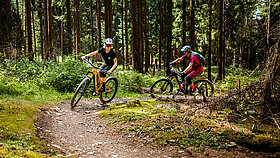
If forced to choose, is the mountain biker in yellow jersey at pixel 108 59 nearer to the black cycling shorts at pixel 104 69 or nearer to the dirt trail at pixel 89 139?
the black cycling shorts at pixel 104 69

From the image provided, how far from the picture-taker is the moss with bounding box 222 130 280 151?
4348mm

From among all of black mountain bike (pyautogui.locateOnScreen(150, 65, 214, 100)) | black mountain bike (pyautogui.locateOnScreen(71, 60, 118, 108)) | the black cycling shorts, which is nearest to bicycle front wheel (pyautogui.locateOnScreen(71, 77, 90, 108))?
black mountain bike (pyautogui.locateOnScreen(71, 60, 118, 108))

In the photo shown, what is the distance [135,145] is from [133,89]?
8.93 meters

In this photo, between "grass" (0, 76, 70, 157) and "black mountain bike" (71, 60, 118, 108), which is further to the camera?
"black mountain bike" (71, 60, 118, 108)

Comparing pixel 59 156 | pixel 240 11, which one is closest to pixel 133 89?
pixel 59 156

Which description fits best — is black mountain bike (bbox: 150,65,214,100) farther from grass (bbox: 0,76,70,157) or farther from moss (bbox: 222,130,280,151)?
grass (bbox: 0,76,70,157)

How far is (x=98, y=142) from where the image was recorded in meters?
5.02

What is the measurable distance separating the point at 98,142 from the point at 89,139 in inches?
12.4

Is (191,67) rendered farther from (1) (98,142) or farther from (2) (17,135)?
(2) (17,135)

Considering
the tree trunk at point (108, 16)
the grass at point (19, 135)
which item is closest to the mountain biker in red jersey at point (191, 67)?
the grass at point (19, 135)

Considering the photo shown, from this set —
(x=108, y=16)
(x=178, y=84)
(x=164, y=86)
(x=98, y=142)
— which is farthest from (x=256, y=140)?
(x=108, y=16)

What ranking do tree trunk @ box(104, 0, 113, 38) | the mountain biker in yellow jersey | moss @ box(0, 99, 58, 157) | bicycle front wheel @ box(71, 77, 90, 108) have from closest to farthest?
1. moss @ box(0, 99, 58, 157)
2. bicycle front wheel @ box(71, 77, 90, 108)
3. the mountain biker in yellow jersey
4. tree trunk @ box(104, 0, 113, 38)

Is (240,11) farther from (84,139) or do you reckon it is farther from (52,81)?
Answer: (84,139)

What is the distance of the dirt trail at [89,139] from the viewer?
4395mm
